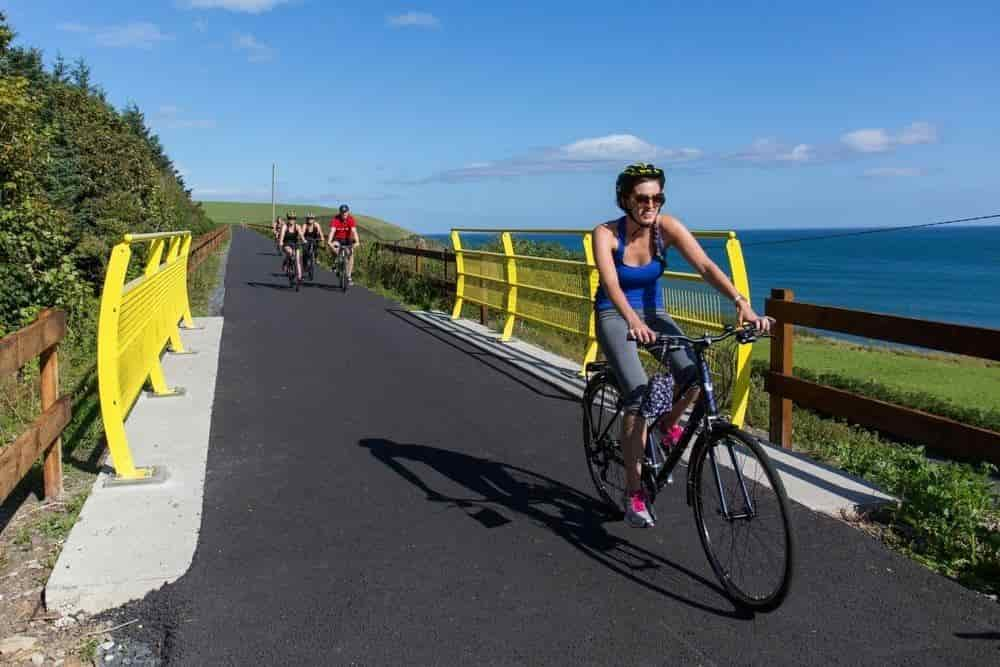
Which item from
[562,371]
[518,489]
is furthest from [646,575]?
[562,371]

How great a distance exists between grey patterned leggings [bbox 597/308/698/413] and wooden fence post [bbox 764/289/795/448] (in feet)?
6.72

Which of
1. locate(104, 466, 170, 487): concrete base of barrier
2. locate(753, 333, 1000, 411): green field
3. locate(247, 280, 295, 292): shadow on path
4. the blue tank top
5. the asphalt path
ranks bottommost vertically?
locate(753, 333, 1000, 411): green field

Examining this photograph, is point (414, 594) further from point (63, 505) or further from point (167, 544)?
point (63, 505)

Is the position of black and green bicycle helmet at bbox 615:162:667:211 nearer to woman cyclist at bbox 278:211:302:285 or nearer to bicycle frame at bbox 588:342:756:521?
bicycle frame at bbox 588:342:756:521

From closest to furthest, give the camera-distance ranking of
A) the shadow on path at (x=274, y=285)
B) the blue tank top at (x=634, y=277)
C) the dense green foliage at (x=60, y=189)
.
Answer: the blue tank top at (x=634, y=277) < the dense green foliage at (x=60, y=189) < the shadow on path at (x=274, y=285)

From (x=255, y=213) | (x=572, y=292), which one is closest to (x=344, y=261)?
(x=572, y=292)

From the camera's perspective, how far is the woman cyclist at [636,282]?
467cm

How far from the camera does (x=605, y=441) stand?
5512mm

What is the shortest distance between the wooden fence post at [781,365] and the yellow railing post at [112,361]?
14.3ft

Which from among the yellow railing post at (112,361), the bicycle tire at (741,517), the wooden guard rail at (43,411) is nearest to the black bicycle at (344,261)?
the wooden guard rail at (43,411)

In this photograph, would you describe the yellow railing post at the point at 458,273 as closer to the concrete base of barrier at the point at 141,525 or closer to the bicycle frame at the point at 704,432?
the concrete base of barrier at the point at 141,525

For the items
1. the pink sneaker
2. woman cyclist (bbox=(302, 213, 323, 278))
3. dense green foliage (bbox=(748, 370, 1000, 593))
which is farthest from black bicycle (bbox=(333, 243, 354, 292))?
the pink sneaker

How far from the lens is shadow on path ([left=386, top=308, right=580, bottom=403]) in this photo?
30.3 ft

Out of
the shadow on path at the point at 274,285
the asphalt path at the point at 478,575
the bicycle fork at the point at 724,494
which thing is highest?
the shadow on path at the point at 274,285
